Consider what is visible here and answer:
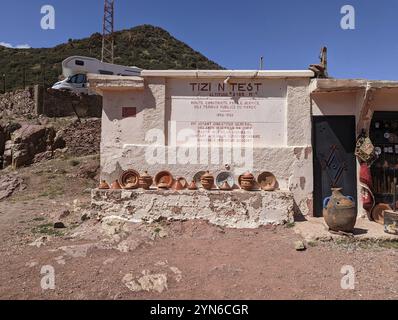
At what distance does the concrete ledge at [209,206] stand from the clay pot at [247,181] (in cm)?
16

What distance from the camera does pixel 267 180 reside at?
6695mm

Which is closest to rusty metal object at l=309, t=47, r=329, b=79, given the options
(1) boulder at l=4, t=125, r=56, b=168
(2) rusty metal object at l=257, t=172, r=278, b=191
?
(2) rusty metal object at l=257, t=172, r=278, b=191

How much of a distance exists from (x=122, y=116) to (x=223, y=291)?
4.40m

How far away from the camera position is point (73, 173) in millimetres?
11117

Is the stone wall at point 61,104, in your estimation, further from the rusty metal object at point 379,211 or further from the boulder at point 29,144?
the rusty metal object at point 379,211

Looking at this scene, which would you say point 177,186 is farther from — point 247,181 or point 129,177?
point 247,181

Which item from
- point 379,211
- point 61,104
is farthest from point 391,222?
point 61,104

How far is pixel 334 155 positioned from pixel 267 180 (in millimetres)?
1502

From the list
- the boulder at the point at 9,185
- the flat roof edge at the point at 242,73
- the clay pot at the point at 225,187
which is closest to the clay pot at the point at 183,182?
the clay pot at the point at 225,187

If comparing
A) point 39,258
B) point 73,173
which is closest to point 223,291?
point 39,258

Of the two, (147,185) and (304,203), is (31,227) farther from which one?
(304,203)

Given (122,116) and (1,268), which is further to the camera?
(122,116)

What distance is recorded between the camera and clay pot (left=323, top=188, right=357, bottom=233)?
5402 mm

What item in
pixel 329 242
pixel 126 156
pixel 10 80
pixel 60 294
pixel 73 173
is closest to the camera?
pixel 60 294
